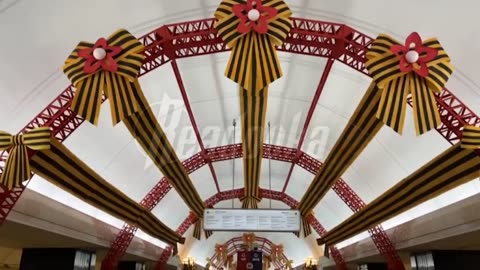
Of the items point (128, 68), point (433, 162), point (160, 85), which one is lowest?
point (433, 162)

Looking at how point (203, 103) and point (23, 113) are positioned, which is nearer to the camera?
point (23, 113)

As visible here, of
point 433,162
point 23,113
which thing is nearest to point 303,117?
point 433,162

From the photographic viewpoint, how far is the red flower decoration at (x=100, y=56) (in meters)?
5.83

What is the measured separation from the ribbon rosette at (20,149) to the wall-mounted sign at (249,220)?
27.3 feet

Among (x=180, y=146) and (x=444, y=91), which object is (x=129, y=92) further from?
(x=180, y=146)

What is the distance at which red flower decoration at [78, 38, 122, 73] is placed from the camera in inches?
230

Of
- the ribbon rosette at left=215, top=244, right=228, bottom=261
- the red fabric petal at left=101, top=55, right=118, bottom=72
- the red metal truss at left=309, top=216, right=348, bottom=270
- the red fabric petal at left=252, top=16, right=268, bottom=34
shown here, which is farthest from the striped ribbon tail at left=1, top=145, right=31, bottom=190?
the ribbon rosette at left=215, top=244, right=228, bottom=261

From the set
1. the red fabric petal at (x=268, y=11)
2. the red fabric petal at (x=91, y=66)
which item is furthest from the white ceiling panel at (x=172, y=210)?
the red fabric petal at (x=268, y=11)

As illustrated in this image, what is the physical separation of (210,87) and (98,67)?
20.5ft

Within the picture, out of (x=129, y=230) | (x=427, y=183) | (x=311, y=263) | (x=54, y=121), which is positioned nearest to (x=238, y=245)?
(x=311, y=263)

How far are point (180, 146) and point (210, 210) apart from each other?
2.60 meters

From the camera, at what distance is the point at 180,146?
15.2 meters

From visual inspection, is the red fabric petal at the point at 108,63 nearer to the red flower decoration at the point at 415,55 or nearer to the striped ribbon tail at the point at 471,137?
the red flower decoration at the point at 415,55

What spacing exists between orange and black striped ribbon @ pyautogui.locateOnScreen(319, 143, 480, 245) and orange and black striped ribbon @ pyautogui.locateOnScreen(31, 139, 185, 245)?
6.83 m
